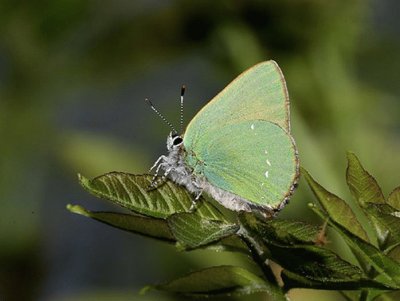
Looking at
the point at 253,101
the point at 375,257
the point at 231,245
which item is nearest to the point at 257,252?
the point at 231,245

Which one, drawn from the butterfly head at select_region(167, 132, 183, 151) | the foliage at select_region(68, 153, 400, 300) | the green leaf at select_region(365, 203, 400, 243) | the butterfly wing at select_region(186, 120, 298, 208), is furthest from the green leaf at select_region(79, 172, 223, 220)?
the butterfly head at select_region(167, 132, 183, 151)

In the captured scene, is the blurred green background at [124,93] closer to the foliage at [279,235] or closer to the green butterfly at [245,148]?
the green butterfly at [245,148]

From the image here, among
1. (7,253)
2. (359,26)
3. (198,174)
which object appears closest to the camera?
(198,174)

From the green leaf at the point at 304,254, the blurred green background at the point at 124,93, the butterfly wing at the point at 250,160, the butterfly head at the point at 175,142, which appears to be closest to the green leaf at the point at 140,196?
the green leaf at the point at 304,254

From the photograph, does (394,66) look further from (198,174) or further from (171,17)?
(198,174)

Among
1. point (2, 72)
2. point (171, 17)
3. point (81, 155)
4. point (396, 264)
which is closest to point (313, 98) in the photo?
point (171, 17)

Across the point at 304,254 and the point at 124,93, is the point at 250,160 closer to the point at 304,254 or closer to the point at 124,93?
the point at 304,254

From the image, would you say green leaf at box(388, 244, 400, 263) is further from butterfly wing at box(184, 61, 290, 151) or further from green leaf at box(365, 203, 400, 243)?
butterfly wing at box(184, 61, 290, 151)
